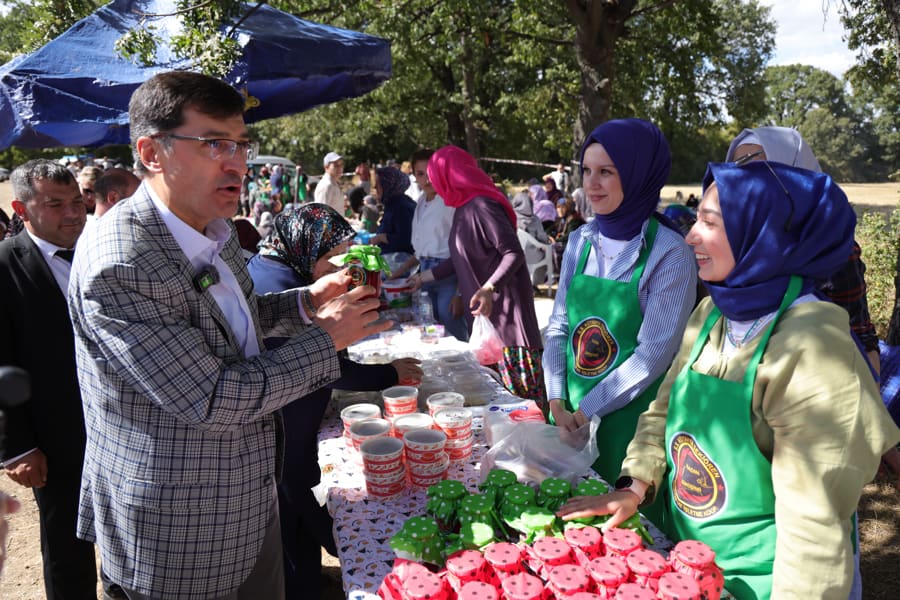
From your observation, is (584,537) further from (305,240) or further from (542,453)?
(305,240)

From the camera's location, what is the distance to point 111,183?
12.0 ft

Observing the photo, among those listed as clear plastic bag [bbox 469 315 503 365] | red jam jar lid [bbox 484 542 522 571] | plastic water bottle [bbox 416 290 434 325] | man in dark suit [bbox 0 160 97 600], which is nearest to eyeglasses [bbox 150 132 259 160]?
red jam jar lid [bbox 484 542 522 571]

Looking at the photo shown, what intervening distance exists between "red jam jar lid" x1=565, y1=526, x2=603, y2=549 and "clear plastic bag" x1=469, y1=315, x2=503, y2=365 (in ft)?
7.11

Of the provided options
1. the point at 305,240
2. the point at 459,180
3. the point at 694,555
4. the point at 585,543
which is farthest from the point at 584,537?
the point at 459,180

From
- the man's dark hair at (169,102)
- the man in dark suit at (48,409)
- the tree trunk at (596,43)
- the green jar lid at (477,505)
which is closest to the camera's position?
the man's dark hair at (169,102)

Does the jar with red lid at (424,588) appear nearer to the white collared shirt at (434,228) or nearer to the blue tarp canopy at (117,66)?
the blue tarp canopy at (117,66)

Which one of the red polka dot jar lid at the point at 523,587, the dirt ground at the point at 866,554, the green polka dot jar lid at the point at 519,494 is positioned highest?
the red polka dot jar lid at the point at 523,587

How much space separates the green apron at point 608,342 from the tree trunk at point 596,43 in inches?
275

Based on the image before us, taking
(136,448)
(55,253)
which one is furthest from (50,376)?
(136,448)

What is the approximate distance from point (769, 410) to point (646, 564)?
A: 46 cm

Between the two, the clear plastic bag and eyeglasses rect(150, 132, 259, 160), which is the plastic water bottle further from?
eyeglasses rect(150, 132, 259, 160)

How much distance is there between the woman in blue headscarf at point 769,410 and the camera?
1.17 m

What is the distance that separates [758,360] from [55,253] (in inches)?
113

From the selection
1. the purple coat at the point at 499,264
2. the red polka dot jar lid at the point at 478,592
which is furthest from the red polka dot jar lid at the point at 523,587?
the purple coat at the point at 499,264
